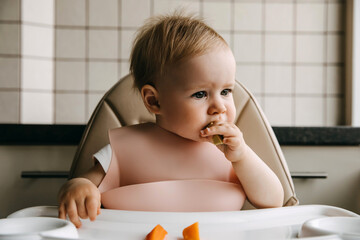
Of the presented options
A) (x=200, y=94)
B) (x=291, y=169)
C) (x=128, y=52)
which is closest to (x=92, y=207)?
(x=200, y=94)

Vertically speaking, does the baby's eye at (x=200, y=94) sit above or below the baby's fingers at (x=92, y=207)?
above

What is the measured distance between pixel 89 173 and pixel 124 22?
1.09 metres

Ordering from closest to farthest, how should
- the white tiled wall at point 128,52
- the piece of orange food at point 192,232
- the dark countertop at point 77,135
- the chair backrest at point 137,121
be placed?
the piece of orange food at point 192,232 < the chair backrest at point 137,121 < the dark countertop at point 77,135 < the white tiled wall at point 128,52

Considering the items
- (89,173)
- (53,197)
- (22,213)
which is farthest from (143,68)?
(53,197)

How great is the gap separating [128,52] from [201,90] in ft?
3.53

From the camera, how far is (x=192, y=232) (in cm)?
47

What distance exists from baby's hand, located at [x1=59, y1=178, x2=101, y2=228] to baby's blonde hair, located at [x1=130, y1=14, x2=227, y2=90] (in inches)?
9.3

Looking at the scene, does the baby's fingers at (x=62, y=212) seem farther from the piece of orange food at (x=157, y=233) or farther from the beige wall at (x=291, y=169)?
the beige wall at (x=291, y=169)

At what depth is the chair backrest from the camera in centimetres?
85

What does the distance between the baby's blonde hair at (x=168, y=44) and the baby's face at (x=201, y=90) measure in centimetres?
2

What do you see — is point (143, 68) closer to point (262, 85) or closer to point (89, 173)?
point (89, 173)

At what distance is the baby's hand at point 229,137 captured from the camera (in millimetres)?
610

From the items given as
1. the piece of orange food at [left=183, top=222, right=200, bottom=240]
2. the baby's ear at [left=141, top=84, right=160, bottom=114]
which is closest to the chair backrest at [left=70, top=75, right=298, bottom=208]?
the baby's ear at [left=141, top=84, right=160, bottom=114]

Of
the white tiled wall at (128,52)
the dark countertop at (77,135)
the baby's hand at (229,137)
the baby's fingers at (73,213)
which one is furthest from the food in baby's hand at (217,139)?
the white tiled wall at (128,52)
